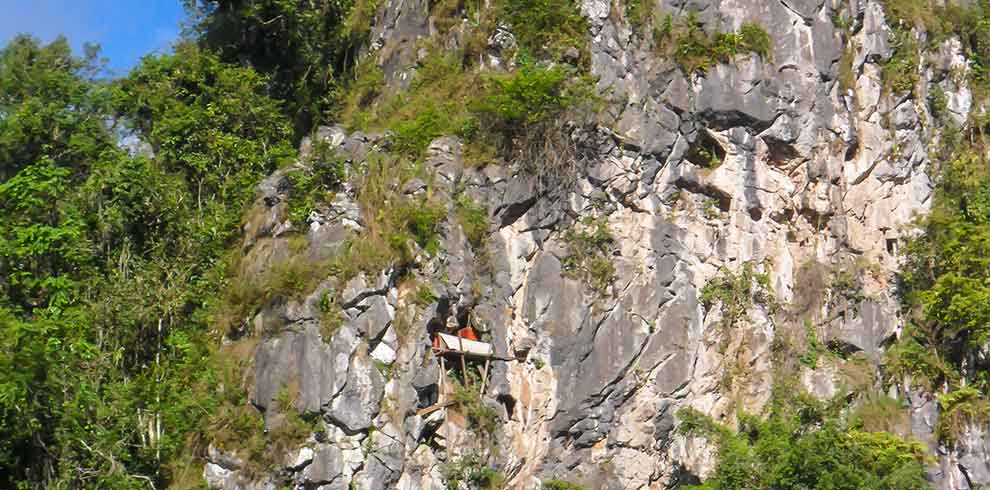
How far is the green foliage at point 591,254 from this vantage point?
53.9ft

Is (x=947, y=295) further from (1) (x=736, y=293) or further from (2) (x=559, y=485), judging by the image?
(2) (x=559, y=485)

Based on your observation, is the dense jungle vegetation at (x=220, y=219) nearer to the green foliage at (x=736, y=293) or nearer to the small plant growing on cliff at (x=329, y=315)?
the small plant growing on cliff at (x=329, y=315)

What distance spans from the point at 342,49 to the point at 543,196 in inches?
198

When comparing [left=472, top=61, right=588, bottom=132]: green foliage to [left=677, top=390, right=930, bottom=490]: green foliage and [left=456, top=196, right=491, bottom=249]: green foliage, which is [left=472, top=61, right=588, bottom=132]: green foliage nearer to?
[left=456, top=196, right=491, bottom=249]: green foliage

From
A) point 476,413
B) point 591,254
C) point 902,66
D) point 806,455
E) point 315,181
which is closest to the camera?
point 806,455

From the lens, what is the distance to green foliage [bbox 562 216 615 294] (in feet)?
53.9

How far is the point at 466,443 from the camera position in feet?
49.7

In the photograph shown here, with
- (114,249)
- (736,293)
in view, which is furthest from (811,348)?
(114,249)

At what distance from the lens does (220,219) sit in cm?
1712

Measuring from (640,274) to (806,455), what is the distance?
3.46 metres

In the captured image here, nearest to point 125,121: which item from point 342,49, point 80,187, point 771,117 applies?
point 80,187

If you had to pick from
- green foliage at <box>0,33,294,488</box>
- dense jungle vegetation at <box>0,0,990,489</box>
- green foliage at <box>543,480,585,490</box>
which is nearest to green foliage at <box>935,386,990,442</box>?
dense jungle vegetation at <box>0,0,990,489</box>

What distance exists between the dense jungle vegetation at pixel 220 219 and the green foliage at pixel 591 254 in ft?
0.19

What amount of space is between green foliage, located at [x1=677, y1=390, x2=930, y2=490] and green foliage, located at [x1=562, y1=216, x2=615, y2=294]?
219cm
